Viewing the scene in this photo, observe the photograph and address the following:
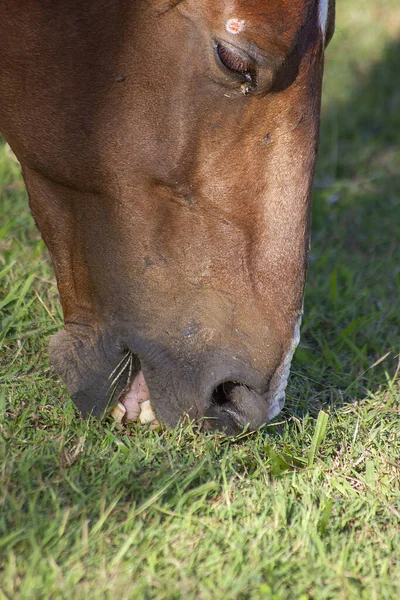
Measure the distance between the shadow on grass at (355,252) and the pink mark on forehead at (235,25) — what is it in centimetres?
117

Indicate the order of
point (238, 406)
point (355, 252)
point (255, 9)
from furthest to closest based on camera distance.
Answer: point (355, 252)
point (238, 406)
point (255, 9)

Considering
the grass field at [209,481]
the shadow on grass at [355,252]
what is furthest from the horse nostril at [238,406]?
the shadow on grass at [355,252]

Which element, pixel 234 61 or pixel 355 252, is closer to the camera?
pixel 234 61

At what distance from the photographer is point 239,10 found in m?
1.93

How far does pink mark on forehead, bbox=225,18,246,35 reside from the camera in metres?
1.93

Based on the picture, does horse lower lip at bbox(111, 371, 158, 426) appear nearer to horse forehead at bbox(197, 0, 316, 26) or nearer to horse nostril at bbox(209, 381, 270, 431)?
horse nostril at bbox(209, 381, 270, 431)

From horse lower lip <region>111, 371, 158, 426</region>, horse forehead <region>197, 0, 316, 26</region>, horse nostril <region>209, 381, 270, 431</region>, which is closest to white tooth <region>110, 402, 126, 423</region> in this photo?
horse lower lip <region>111, 371, 158, 426</region>

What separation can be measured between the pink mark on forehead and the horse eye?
0.13 feet

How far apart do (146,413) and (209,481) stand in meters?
0.29

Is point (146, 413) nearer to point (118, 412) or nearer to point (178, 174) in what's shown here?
point (118, 412)

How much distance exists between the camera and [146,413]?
7.61ft

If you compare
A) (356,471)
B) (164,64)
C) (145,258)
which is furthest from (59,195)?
(356,471)

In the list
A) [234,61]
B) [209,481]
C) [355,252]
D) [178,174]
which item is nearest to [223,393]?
[209,481]

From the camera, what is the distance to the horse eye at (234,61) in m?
1.95
